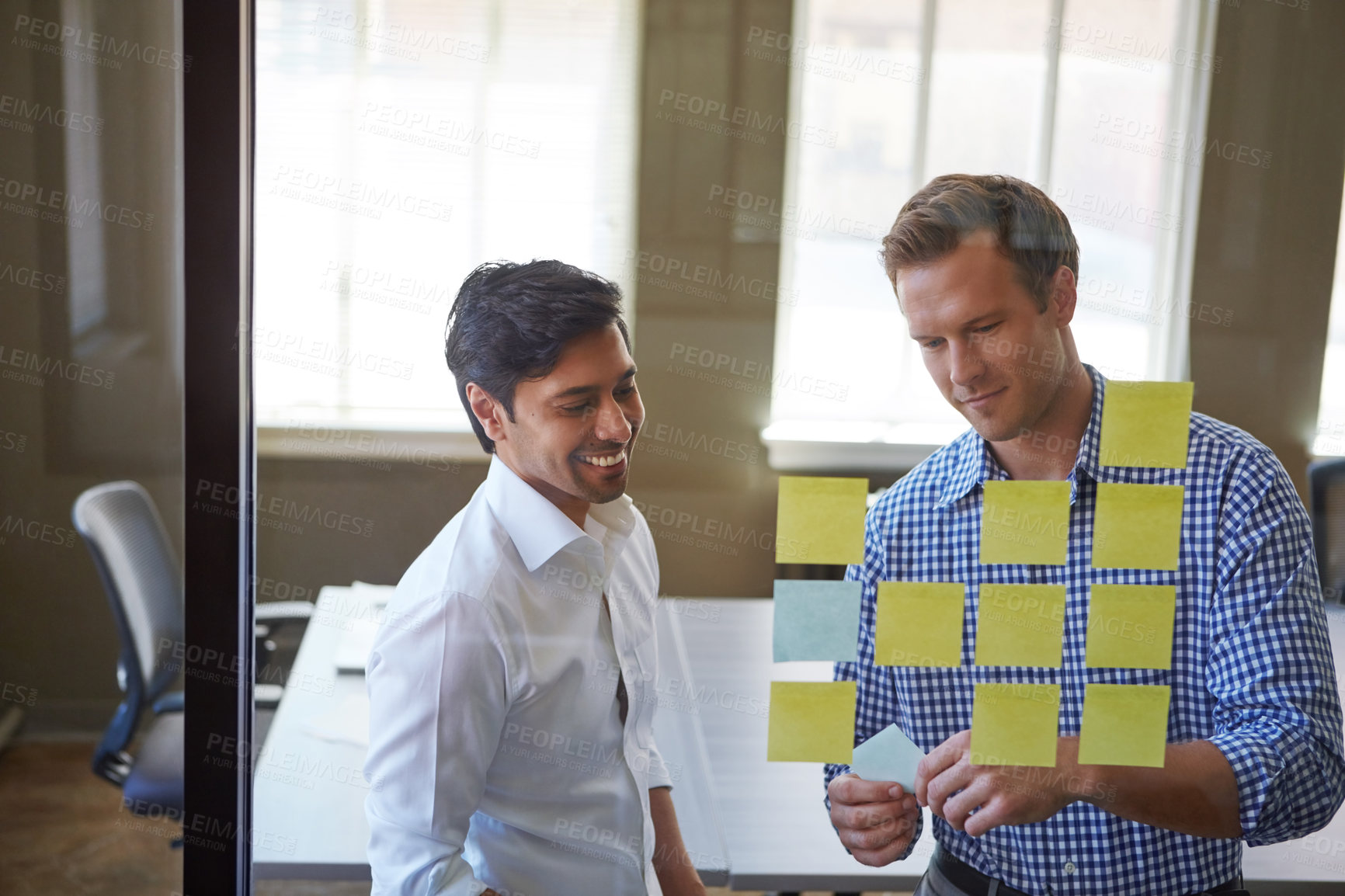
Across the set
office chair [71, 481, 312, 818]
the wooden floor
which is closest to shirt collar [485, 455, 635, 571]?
office chair [71, 481, 312, 818]

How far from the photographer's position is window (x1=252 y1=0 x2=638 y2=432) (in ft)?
2.86

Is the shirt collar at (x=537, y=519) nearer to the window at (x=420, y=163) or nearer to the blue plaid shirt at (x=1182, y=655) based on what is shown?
the window at (x=420, y=163)

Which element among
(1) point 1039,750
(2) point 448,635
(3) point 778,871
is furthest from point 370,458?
(1) point 1039,750

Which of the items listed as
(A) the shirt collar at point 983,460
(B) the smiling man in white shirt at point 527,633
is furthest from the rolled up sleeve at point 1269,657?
(B) the smiling man in white shirt at point 527,633

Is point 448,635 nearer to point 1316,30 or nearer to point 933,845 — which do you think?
point 933,845

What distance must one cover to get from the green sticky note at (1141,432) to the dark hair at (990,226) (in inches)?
4.6

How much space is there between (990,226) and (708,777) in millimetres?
570

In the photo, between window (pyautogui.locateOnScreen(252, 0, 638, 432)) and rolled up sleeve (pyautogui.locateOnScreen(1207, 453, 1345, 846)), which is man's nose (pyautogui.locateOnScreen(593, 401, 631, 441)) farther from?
rolled up sleeve (pyautogui.locateOnScreen(1207, 453, 1345, 846))

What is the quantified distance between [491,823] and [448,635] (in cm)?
19

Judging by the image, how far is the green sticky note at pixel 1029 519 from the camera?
87 cm

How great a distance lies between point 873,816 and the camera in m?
0.92

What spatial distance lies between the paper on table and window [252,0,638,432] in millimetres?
272

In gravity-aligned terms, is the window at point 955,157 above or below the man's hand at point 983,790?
above

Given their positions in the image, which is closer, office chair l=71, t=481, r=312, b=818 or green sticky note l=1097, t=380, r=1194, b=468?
green sticky note l=1097, t=380, r=1194, b=468
